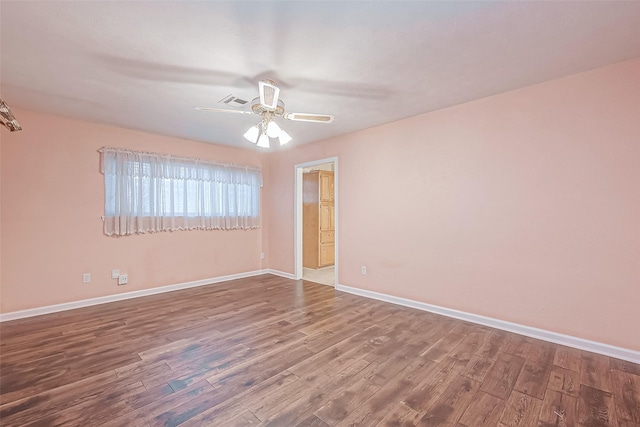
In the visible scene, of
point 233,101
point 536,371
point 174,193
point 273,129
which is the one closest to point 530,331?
point 536,371

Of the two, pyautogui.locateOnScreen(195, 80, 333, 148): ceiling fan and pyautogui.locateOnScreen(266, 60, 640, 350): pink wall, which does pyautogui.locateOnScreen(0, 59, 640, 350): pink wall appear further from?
pyautogui.locateOnScreen(195, 80, 333, 148): ceiling fan

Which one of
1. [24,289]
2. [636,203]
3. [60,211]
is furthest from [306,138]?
[24,289]

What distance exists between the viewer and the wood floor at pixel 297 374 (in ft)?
5.48

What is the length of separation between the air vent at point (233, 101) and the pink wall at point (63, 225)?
199 centimetres

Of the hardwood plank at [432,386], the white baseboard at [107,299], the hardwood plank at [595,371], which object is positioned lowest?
the hardwood plank at [432,386]

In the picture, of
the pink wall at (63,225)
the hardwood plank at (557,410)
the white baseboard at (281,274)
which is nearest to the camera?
the hardwood plank at (557,410)

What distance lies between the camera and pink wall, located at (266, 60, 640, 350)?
2.34 m

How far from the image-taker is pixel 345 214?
4.38 metres

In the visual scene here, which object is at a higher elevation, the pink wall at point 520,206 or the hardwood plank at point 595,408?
the pink wall at point 520,206

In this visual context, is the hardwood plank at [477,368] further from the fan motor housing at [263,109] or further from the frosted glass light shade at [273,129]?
the fan motor housing at [263,109]

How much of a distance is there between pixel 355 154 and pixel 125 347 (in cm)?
362

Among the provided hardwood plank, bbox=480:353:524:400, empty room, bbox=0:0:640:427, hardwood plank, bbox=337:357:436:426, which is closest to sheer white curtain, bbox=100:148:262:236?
empty room, bbox=0:0:640:427

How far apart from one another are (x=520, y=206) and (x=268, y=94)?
2.70 metres

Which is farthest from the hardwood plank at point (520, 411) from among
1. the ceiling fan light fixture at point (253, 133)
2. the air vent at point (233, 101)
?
the air vent at point (233, 101)
